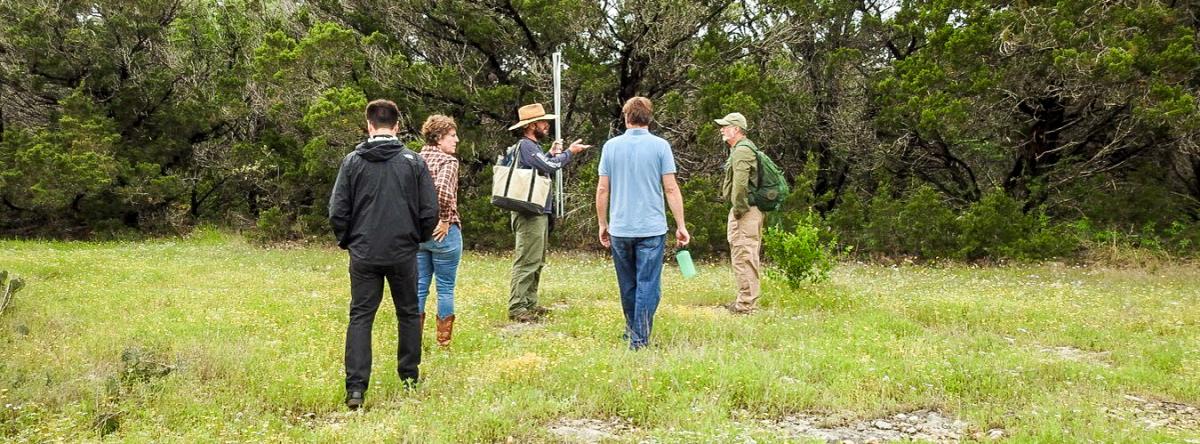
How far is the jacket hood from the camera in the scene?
504cm

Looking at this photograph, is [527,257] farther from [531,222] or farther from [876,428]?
[876,428]

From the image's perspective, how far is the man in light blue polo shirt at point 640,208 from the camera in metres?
6.32

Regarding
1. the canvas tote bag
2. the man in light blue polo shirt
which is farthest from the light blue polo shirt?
the canvas tote bag

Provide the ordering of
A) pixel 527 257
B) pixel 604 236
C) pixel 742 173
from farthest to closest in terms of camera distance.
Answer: pixel 742 173
pixel 527 257
pixel 604 236

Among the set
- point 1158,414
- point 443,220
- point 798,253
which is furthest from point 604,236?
point 1158,414

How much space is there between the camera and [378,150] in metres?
5.06

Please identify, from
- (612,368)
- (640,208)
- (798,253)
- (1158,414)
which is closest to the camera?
(1158,414)

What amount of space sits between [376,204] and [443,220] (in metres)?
1.27

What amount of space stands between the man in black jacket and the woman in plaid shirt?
1095 millimetres

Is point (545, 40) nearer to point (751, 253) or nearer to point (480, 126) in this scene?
point (480, 126)

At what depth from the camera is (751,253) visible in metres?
8.48

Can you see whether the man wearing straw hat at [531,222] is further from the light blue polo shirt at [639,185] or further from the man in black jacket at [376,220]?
the man in black jacket at [376,220]

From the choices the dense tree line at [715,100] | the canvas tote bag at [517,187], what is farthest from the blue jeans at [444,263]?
the dense tree line at [715,100]

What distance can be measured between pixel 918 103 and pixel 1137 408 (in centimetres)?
1125
